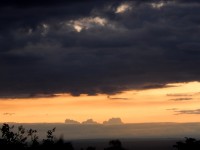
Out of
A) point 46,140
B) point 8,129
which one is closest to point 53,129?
point 46,140

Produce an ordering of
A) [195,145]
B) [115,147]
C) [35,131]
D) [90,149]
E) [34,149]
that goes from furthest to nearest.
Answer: [115,147]
[90,149]
[35,131]
[34,149]
[195,145]

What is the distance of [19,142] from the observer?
415 ft

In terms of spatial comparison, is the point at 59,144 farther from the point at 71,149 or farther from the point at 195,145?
the point at 195,145

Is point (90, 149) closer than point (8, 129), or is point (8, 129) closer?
point (8, 129)

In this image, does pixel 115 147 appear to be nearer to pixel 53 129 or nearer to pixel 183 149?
pixel 53 129

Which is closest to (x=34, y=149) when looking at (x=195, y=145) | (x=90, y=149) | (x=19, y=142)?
(x=19, y=142)

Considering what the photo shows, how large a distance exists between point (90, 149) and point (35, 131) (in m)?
18.6

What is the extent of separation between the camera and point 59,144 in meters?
128

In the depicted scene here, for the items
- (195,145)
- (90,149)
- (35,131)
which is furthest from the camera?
(90,149)

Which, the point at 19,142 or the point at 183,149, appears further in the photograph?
the point at 19,142

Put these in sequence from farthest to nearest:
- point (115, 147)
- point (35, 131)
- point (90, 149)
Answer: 1. point (115, 147)
2. point (90, 149)
3. point (35, 131)

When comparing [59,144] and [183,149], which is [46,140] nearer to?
[59,144]

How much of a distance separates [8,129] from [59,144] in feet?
40.3

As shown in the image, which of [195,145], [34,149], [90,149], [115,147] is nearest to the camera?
[195,145]
